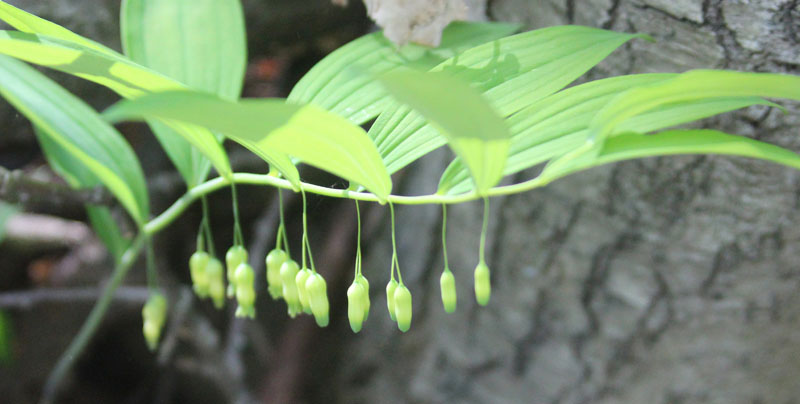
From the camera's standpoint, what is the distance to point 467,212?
1264 millimetres

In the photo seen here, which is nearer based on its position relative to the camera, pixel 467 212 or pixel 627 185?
pixel 627 185

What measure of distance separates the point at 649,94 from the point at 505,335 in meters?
0.87

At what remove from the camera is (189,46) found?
0.90 metres

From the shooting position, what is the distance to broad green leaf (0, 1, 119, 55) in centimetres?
63

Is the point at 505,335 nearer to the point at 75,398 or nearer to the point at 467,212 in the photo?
the point at 467,212

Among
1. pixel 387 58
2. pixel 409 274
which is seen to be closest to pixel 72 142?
pixel 387 58

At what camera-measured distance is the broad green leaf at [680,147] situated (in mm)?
500

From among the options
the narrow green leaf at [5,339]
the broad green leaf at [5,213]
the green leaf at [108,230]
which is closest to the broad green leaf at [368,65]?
the green leaf at [108,230]

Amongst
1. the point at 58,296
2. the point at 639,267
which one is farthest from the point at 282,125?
the point at 58,296

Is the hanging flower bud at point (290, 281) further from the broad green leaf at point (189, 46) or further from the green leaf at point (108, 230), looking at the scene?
the green leaf at point (108, 230)

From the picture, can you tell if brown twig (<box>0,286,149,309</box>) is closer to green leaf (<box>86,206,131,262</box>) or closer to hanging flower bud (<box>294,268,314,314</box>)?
green leaf (<box>86,206,131,262</box>)

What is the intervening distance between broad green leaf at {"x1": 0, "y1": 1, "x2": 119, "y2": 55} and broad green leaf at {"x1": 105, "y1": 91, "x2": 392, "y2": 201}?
0.22 metres

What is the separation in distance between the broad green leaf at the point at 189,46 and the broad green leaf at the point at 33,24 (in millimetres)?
214

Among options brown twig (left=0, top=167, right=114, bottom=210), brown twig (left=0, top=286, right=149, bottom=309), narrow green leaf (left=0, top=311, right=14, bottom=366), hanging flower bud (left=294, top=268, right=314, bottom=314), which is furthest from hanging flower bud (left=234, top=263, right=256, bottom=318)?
narrow green leaf (left=0, top=311, right=14, bottom=366)
